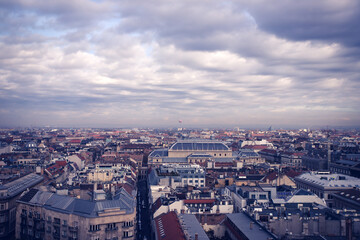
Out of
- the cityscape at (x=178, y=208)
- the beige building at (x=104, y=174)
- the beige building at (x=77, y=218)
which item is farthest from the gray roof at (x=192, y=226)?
the beige building at (x=104, y=174)

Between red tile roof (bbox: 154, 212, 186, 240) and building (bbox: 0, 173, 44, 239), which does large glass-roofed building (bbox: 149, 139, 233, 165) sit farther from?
red tile roof (bbox: 154, 212, 186, 240)

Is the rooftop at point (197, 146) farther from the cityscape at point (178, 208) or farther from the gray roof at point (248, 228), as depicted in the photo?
the gray roof at point (248, 228)

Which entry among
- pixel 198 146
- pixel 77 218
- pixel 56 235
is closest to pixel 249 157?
pixel 198 146

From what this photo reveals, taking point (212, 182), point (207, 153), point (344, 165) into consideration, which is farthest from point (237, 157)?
point (212, 182)

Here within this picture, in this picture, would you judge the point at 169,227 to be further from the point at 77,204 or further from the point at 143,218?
the point at 143,218

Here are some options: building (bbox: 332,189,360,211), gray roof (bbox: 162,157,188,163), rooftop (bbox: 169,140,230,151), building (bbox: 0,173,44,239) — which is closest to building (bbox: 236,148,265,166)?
rooftop (bbox: 169,140,230,151)
